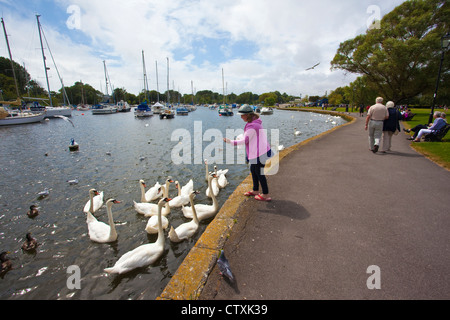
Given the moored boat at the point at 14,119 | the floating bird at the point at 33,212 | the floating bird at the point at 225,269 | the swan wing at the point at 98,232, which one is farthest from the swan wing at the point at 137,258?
the moored boat at the point at 14,119

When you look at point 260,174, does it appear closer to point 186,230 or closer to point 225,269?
point 186,230

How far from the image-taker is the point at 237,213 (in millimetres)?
4203

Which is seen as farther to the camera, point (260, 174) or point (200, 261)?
point (260, 174)

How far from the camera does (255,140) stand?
4.28 meters

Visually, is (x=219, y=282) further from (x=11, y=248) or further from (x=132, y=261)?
(x=11, y=248)

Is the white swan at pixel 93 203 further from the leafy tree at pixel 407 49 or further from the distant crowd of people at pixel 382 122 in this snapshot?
the leafy tree at pixel 407 49

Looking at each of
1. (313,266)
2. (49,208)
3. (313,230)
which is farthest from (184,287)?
(49,208)

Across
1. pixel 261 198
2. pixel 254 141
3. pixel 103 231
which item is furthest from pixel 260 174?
pixel 103 231

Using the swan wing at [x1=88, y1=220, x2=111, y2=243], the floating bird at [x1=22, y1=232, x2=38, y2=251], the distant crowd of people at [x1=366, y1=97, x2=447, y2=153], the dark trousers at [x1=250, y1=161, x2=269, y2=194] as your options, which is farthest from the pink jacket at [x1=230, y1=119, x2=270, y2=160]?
the distant crowd of people at [x1=366, y1=97, x2=447, y2=153]

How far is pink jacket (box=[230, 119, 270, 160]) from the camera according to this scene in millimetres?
4254

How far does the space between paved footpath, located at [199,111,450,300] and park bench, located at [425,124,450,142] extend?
5.37 metres

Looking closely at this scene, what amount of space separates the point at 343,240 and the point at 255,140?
2.34 metres

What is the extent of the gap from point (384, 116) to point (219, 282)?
27.8 ft
